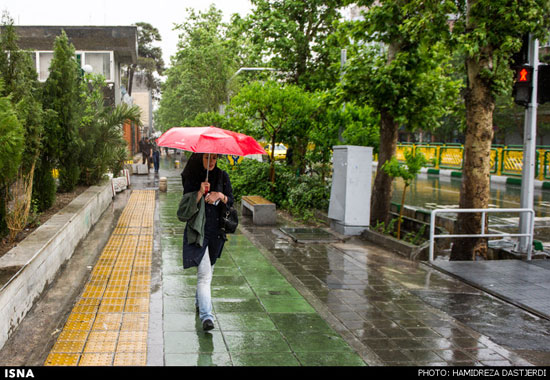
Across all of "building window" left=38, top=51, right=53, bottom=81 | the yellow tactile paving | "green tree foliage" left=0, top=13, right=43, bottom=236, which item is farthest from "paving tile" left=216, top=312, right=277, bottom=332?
"building window" left=38, top=51, right=53, bottom=81

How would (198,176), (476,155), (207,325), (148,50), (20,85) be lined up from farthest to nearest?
(148,50) < (476,155) < (20,85) < (198,176) < (207,325)

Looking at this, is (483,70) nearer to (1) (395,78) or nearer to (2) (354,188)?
(1) (395,78)

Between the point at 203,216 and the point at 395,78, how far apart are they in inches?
265

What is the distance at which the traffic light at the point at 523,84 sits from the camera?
9172 millimetres

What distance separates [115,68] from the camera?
31109mm

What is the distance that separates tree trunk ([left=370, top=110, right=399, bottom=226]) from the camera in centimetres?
1166

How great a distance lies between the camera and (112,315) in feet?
18.7

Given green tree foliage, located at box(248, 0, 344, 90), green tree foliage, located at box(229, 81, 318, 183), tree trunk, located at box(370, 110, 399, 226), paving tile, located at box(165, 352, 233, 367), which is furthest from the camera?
green tree foliage, located at box(248, 0, 344, 90)

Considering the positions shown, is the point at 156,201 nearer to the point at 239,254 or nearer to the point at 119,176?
the point at 119,176

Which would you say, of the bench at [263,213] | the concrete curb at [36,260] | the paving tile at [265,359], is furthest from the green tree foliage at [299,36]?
the paving tile at [265,359]

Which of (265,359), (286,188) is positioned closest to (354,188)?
(286,188)

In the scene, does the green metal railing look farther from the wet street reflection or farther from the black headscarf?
the black headscarf

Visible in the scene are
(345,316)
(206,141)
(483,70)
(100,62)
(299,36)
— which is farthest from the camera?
(100,62)

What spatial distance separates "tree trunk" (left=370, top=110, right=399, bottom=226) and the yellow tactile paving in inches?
204
